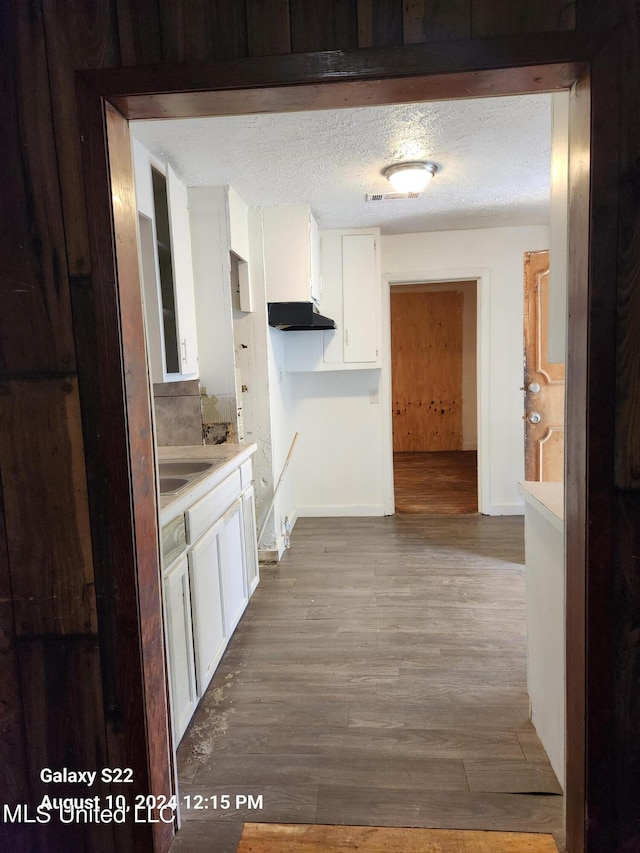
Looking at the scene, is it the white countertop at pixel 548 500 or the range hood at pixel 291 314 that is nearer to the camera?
the white countertop at pixel 548 500

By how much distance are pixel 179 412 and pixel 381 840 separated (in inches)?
94.6

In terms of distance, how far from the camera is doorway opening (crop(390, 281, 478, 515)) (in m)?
7.25

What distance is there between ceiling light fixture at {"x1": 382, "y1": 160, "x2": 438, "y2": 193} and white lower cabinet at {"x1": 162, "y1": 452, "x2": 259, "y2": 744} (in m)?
1.84

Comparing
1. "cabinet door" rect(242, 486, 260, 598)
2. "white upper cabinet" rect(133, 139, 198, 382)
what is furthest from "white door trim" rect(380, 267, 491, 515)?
"white upper cabinet" rect(133, 139, 198, 382)

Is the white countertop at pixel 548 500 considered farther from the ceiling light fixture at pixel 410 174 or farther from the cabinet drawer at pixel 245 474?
the ceiling light fixture at pixel 410 174

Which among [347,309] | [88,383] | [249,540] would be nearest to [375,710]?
[249,540]

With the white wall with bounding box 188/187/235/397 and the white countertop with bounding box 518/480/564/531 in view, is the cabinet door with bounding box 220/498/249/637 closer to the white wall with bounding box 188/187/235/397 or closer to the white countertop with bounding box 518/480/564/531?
the white wall with bounding box 188/187/235/397

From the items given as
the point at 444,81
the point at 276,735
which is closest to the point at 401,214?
the point at 444,81

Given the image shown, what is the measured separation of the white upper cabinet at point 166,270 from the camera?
2.40 m

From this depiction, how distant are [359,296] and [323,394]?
3.07ft

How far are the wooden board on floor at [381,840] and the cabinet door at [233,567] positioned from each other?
3.68 ft

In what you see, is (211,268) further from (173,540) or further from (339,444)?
(339,444)

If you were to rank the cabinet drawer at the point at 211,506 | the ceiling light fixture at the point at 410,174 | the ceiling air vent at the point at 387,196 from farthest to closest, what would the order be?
the ceiling air vent at the point at 387,196
the ceiling light fixture at the point at 410,174
the cabinet drawer at the point at 211,506

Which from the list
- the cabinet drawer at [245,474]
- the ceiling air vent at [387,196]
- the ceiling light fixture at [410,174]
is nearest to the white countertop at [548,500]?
the cabinet drawer at [245,474]
